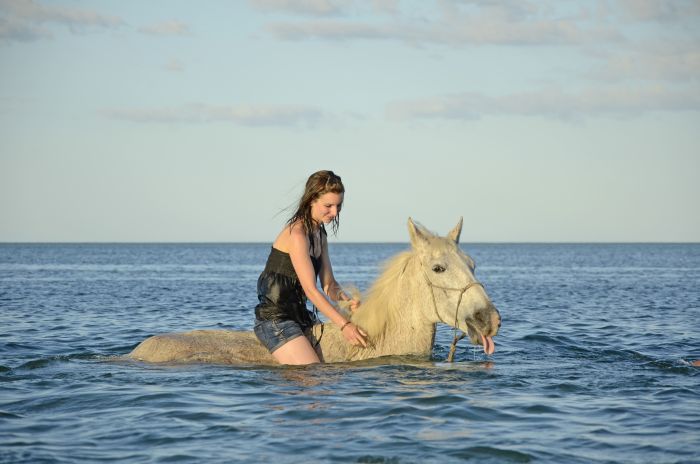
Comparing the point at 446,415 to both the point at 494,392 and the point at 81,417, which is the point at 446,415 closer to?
the point at 494,392

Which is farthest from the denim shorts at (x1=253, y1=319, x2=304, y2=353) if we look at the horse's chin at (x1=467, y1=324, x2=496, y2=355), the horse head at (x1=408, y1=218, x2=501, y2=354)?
the horse's chin at (x1=467, y1=324, x2=496, y2=355)

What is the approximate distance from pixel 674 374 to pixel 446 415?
4.08 meters

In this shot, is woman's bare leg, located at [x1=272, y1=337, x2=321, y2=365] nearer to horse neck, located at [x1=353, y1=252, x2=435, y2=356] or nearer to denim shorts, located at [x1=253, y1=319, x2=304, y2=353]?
denim shorts, located at [x1=253, y1=319, x2=304, y2=353]

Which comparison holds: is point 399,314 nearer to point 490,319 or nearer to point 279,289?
point 490,319

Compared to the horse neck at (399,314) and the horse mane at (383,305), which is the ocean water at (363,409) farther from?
the horse mane at (383,305)

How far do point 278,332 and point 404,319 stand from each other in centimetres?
143

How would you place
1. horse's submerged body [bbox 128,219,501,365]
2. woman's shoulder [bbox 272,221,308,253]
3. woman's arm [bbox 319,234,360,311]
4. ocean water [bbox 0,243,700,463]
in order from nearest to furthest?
ocean water [bbox 0,243,700,463] < horse's submerged body [bbox 128,219,501,365] < woman's shoulder [bbox 272,221,308,253] < woman's arm [bbox 319,234,360,311]

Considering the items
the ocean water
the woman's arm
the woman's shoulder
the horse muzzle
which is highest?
the woman's shoulder

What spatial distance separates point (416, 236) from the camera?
9609mm

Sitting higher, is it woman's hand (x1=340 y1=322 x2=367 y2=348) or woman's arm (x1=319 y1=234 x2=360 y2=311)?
woman's arm (x1=319 y1=234 x2=360 y2=311)

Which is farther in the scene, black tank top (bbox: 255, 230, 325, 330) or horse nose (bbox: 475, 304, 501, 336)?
black tank top (bbox: 255, 230, 325, 330)

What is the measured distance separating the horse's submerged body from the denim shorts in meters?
0.44

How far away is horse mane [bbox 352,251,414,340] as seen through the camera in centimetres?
1001

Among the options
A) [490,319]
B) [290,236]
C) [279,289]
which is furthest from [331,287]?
[490,319]
